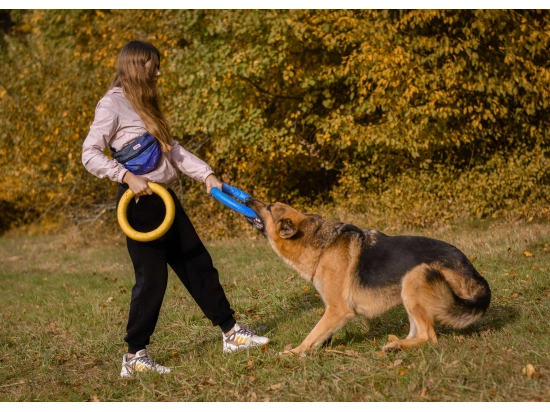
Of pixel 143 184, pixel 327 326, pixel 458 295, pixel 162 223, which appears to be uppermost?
pixel 143 184

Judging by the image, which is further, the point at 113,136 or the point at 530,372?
the point at 113,136

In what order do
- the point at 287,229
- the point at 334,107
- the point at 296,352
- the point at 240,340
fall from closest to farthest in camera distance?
the point at 296,352 → the point at 287,229 → the point at 240,340 → the point at 334,107

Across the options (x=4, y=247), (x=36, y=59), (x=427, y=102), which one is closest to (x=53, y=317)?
(x=427, y=102)

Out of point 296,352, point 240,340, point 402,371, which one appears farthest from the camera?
point 240,340

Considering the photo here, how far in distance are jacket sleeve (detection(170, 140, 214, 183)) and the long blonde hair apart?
0.38 meters

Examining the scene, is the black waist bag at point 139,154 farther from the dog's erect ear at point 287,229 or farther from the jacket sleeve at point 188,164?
the dog's erect ear at point 287,229

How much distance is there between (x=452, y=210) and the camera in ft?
42.8

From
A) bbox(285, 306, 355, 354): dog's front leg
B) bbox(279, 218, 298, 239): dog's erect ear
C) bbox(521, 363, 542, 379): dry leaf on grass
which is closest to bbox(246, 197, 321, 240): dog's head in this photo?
bbox(279, 218, 298, 239): dog's erect ear

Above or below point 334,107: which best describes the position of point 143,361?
below

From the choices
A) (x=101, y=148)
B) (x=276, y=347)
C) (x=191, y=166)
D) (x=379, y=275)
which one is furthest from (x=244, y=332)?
(x=101, y=148)

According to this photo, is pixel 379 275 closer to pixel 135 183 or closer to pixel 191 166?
pixel 191 166

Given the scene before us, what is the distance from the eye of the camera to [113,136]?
489 centimetres

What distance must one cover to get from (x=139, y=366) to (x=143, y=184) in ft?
4.80

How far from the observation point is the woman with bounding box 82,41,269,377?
15.6 feet
